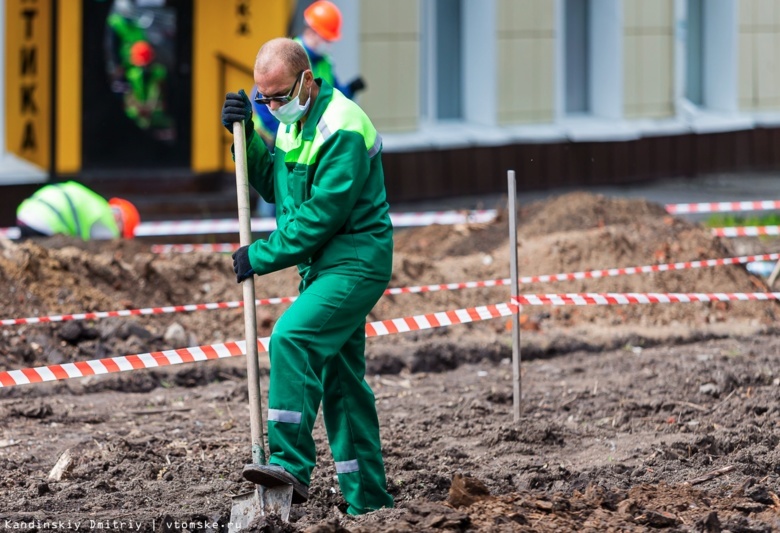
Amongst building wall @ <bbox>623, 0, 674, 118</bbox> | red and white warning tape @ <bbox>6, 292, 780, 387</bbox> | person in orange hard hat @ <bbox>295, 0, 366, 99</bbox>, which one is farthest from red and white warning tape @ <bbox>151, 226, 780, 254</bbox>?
building wall @ <bbox>623, 0, 674, 118</bbox>

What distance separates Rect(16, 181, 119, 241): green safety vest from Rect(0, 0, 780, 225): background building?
2.41 meters

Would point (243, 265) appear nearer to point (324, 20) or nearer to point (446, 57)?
point (324, 20)

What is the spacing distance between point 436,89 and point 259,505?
12.5 m

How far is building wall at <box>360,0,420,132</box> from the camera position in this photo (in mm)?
15797

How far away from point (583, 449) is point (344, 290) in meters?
2.17

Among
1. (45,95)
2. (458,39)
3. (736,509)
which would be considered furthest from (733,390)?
(458,39)

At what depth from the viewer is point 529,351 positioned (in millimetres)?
9625

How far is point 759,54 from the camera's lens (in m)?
20.1

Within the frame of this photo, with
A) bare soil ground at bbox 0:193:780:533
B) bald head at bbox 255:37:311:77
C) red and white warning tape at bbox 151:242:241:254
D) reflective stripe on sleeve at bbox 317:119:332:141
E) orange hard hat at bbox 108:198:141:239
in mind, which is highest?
bald head at bbox 255:37:311:77

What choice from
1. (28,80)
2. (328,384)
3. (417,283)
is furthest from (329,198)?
(28,80)

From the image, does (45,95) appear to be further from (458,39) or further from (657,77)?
(657,77)

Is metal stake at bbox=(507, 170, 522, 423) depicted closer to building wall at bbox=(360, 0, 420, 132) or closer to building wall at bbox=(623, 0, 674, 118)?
building wall at bbox=(360, 0, 420, 132)

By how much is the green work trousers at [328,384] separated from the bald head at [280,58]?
2.82 ft

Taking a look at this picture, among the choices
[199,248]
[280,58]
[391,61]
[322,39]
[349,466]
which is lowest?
[349,466]
